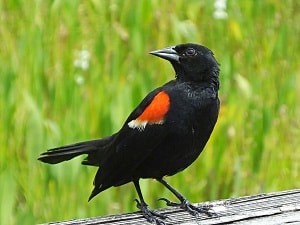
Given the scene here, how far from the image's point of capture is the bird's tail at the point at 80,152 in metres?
2.68

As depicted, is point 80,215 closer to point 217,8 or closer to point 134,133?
point 134,133

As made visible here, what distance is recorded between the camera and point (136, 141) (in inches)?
98.5

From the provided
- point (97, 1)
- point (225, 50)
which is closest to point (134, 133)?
point (97, 1)

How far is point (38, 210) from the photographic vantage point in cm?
287

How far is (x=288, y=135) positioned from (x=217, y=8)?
60cm

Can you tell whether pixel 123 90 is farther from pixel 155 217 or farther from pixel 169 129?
pixel 155 217

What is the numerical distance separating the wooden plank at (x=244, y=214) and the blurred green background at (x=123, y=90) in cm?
75

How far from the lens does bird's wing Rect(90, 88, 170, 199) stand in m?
2.45

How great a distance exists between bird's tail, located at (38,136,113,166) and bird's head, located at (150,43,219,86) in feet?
1.10

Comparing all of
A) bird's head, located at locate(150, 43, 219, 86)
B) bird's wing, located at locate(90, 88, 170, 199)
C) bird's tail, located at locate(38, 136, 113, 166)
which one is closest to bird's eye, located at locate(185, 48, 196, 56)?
bird's head, located at locate(150, 43, 219, 86)

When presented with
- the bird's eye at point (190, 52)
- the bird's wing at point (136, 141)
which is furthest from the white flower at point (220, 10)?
the bird's wing at point (136, 141)

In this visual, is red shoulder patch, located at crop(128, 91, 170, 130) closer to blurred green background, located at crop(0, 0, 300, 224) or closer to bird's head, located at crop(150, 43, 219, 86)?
bird's head, located at crop(150, 43, 219, 86)

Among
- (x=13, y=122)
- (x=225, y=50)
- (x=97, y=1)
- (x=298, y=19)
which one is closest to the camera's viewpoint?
(x=13, y=122)

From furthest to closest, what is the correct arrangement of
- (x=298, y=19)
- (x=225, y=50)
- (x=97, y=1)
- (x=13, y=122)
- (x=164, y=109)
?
(x=298, y=19) → (x=225, y=50) → (x=97, y=1) → (x=13, y=122) → (x=164, y=109)
